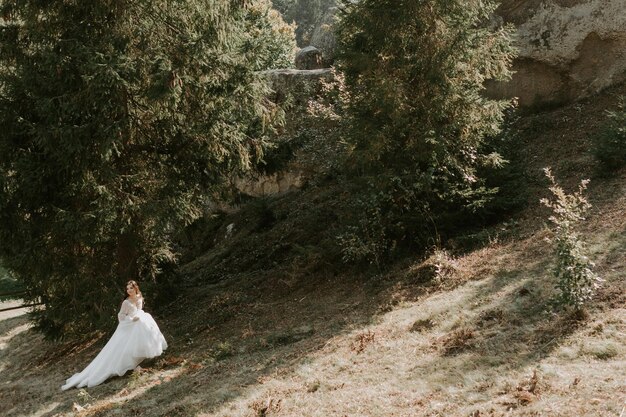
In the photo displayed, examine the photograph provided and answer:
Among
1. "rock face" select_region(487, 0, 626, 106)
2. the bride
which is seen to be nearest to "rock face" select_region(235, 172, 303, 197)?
"rock face" select_region(487, 0, 626, 106)

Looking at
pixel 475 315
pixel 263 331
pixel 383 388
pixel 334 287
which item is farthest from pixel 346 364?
pixel 334 287

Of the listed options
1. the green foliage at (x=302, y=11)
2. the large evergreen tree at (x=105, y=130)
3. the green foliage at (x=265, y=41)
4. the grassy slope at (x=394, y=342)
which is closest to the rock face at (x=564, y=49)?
the grassy slope at (x=394, y=342)

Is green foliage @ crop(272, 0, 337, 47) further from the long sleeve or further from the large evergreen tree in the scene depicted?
the long sleeve

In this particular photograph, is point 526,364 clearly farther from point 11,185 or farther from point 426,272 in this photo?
point 11,185

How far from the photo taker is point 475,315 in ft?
29.6

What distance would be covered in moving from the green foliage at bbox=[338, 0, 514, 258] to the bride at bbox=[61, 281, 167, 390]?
5.33m

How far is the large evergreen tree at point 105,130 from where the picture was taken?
1101 cm

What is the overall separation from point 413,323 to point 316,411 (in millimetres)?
2889

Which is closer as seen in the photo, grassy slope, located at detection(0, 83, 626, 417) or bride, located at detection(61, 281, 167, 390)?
grassy slope, located at detection(0, 83, 626, 417)

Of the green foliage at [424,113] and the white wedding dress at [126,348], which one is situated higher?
the green foliage at [424,113]

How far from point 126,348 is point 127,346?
0.04m

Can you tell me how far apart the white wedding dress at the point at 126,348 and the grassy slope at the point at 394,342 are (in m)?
0.30

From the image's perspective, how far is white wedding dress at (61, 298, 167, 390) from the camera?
1079 cm

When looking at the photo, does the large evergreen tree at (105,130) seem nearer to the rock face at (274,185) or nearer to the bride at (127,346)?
the bride at (127,346)
